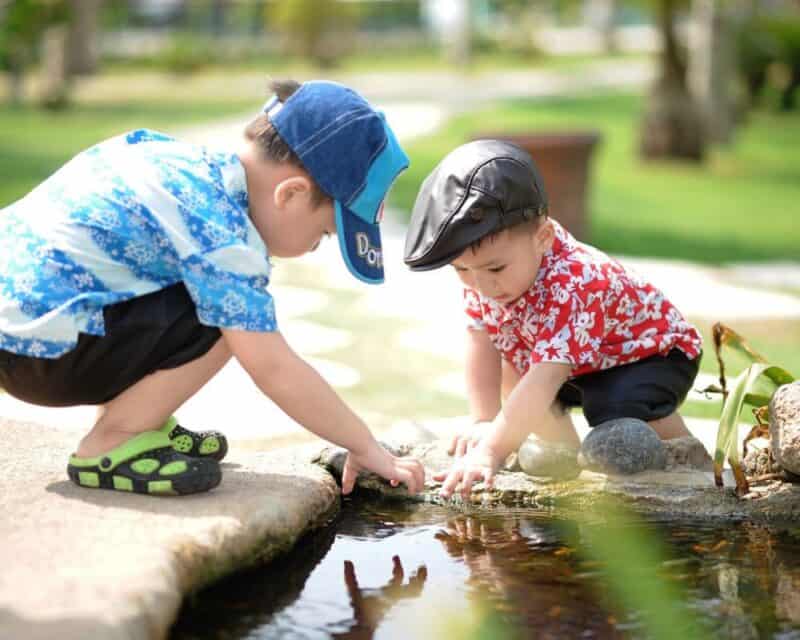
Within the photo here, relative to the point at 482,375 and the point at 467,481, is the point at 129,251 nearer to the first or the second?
the point at 467,481

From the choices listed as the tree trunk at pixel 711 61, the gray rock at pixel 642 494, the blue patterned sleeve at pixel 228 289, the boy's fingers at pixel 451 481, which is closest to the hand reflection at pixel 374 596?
the boy's fingers at pixel 451 481

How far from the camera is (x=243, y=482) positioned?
265 cm

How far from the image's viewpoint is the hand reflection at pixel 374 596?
2.20 metres

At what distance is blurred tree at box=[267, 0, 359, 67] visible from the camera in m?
29.3

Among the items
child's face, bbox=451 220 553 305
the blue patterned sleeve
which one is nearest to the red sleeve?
child's face, bbox=451 220 553 305

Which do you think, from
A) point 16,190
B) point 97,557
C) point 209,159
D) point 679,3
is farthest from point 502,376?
point 679,3

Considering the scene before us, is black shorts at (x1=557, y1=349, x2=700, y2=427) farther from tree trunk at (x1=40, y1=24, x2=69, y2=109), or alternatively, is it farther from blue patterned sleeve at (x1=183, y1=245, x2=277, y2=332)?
tree trunk at (x1=40, y1=24, x2=69, y2=109)

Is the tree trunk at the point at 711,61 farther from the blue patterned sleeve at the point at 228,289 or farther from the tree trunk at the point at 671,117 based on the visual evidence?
the blue patterned sleeve at the point at 228,289

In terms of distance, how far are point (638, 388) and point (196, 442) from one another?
3.22 feet

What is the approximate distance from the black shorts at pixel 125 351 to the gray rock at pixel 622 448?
2.71 feet

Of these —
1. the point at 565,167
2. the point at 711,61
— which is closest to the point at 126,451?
the point at 565,167

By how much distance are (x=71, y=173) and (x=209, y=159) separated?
28 cm

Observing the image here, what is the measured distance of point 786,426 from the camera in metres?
2.70

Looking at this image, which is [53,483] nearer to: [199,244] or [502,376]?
[199,244]
